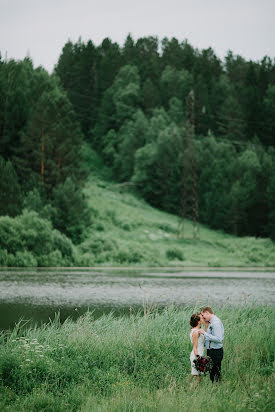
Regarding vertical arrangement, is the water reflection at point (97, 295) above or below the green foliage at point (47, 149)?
below

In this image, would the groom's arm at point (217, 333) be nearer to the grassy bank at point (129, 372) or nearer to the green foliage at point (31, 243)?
the grassy bank at point (129, 372)

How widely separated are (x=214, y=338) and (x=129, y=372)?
248 cm

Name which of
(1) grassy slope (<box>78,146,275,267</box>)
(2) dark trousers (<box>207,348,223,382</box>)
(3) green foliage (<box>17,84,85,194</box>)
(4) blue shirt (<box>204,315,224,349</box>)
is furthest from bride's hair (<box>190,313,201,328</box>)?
(3) green foliage (<box>17,84,85,194</box>)

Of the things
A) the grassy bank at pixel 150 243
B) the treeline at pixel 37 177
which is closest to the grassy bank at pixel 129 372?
the treeline at pixel 37 177

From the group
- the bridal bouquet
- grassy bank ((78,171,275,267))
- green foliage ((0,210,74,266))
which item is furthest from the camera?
grassy bank ((78,171,275,267))

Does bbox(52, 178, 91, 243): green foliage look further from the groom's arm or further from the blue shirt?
the groom's arm

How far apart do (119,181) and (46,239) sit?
52395mm

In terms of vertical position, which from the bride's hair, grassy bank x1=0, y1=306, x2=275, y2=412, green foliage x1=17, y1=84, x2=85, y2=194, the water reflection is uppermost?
green foliage x1=17, y1=84, x2=85, y2=194

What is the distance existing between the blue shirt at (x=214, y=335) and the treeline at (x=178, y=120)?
2825 inches

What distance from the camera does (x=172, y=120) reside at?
107625 millimetres

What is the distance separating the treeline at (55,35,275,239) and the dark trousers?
235 ft

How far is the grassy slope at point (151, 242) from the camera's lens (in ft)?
193

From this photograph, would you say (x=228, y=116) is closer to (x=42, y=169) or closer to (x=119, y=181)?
(x=119, y=181)

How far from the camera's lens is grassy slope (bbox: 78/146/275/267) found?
5897 centimetres
